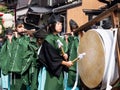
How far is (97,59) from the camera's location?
402cm

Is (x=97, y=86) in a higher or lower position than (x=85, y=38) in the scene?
lower

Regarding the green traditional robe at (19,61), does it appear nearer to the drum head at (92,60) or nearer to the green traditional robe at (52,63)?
the green traditional robe at (52,63)

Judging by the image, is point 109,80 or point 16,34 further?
point 16,34

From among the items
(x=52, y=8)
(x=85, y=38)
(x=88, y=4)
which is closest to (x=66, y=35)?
(x=85, y=38)

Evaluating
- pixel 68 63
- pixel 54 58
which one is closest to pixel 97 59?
pixel 68 63

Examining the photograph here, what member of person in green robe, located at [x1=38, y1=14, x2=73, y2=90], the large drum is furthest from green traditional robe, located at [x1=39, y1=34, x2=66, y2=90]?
the large drum

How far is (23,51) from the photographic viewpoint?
22.5ft

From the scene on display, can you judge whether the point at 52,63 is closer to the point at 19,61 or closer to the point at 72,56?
the point at 72,56

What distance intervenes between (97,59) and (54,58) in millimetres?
1089

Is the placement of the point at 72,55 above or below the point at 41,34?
below

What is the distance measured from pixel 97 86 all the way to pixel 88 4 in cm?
1361

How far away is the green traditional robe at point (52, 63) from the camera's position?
5016 mm

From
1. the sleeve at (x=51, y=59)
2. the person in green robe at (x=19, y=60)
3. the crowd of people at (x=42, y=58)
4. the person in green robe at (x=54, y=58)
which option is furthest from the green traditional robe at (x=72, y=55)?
the person in green robe at (x=19, y=60)

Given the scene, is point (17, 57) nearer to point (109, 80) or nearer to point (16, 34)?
point (16, 34)
